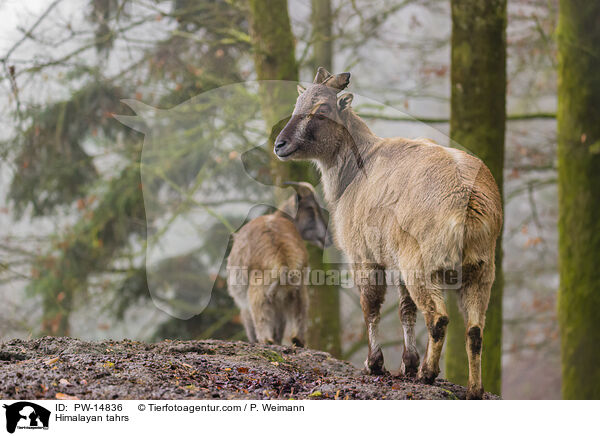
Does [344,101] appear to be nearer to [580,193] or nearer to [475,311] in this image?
[475,311]

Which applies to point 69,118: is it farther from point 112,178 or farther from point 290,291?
point 290,291

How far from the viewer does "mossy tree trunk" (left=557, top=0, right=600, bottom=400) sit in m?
7.25

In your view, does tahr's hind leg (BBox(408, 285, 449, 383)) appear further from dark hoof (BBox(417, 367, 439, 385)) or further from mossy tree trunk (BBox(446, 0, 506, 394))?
mossy tree trunk (BBox(446, 0, 506, 394))

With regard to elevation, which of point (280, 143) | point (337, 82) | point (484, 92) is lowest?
point (280, 143)

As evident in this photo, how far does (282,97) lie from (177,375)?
7.19 ft

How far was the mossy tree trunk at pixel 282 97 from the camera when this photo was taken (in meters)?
4.53

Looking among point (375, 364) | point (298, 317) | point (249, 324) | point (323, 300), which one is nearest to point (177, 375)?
point (375, 364)

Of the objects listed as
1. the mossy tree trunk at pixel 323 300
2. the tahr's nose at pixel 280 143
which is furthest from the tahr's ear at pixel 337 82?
the mossy tree trunk at pixel 323 300

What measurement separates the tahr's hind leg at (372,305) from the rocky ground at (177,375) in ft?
0.46

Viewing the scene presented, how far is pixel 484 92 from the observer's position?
502 centimetres

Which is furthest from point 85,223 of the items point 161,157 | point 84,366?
point 84,366

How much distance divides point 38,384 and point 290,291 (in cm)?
289

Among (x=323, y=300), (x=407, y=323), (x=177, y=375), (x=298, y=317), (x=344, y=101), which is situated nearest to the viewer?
(x=177, y=375)
